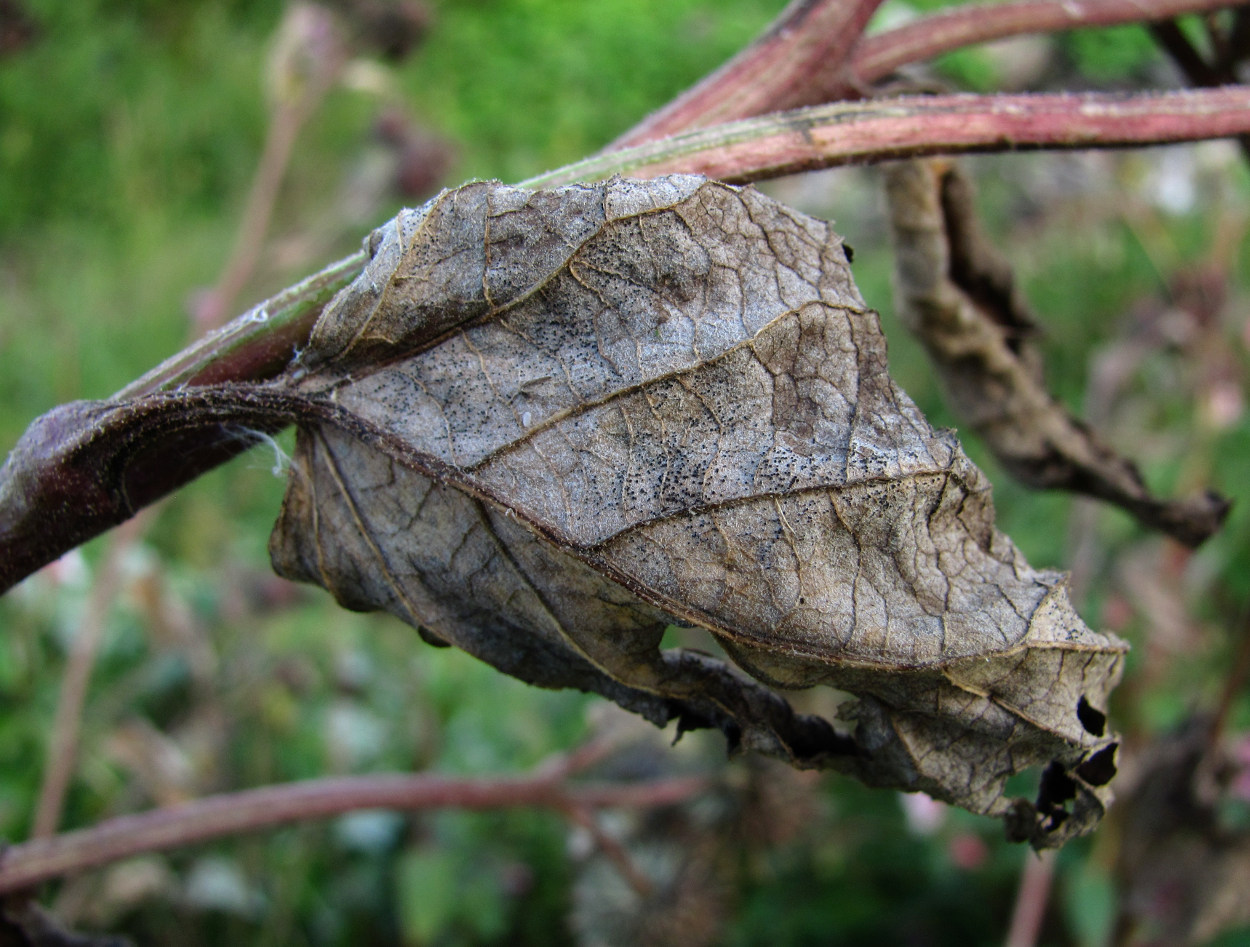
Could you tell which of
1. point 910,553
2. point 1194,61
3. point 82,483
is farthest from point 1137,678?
point 82,483

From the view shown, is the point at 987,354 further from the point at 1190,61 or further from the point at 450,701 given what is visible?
the point at 450,701

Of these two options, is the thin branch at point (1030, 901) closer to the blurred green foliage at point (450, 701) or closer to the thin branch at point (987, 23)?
the blurred green foliage at point (450, 701)

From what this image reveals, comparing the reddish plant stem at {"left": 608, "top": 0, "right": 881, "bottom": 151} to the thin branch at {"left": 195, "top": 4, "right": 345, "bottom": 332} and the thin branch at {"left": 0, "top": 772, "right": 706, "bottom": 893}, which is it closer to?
the thin branch at {"left": 0, "top": 772, "right": 706, "bottom": 893}

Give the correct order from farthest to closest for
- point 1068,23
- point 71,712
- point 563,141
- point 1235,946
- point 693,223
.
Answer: point 563,141 < point 71,712 < point 1235,946 < point 1068,23 < point 693,223

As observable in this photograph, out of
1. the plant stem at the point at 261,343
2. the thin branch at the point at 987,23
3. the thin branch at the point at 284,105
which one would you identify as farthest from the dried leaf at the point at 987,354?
the thin branch at the point at 284,105

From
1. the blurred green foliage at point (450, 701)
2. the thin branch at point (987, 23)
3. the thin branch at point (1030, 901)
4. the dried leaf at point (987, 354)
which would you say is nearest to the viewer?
the thin branch at point (987, 23)

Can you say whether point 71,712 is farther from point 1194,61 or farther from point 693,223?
point 1194,61

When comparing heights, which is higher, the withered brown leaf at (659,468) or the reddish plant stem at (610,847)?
the withered brown leaf at (659,468)
